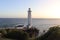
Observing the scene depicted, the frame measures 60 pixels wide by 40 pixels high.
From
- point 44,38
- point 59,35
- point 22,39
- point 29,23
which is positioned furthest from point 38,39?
point 29,23

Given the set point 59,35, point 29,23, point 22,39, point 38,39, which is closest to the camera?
point 59,35

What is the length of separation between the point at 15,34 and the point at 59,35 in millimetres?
2100

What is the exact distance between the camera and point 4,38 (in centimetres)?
834

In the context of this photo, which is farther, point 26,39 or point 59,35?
point 26,39

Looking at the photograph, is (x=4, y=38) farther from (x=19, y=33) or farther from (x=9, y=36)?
(x=19, y=33)

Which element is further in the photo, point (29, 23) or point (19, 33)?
point (29, 23)

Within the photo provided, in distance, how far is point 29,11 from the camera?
638 inches

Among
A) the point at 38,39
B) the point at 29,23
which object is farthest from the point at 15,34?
the point at 29,23

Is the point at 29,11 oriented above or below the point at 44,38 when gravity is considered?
above

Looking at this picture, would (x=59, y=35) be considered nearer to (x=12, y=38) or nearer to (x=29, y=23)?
(x=12, y=38)

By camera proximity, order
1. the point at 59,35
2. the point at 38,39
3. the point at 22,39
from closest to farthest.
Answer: the point at 59,35, the point at 22,39, the point at 38,39

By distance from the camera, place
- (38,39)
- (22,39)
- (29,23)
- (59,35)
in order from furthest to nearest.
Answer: (29,23) → (38,39) → (22,39) → (59,35)

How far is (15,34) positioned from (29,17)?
A: 7.87 metres

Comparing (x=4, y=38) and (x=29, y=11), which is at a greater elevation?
(x=29, y=11)
